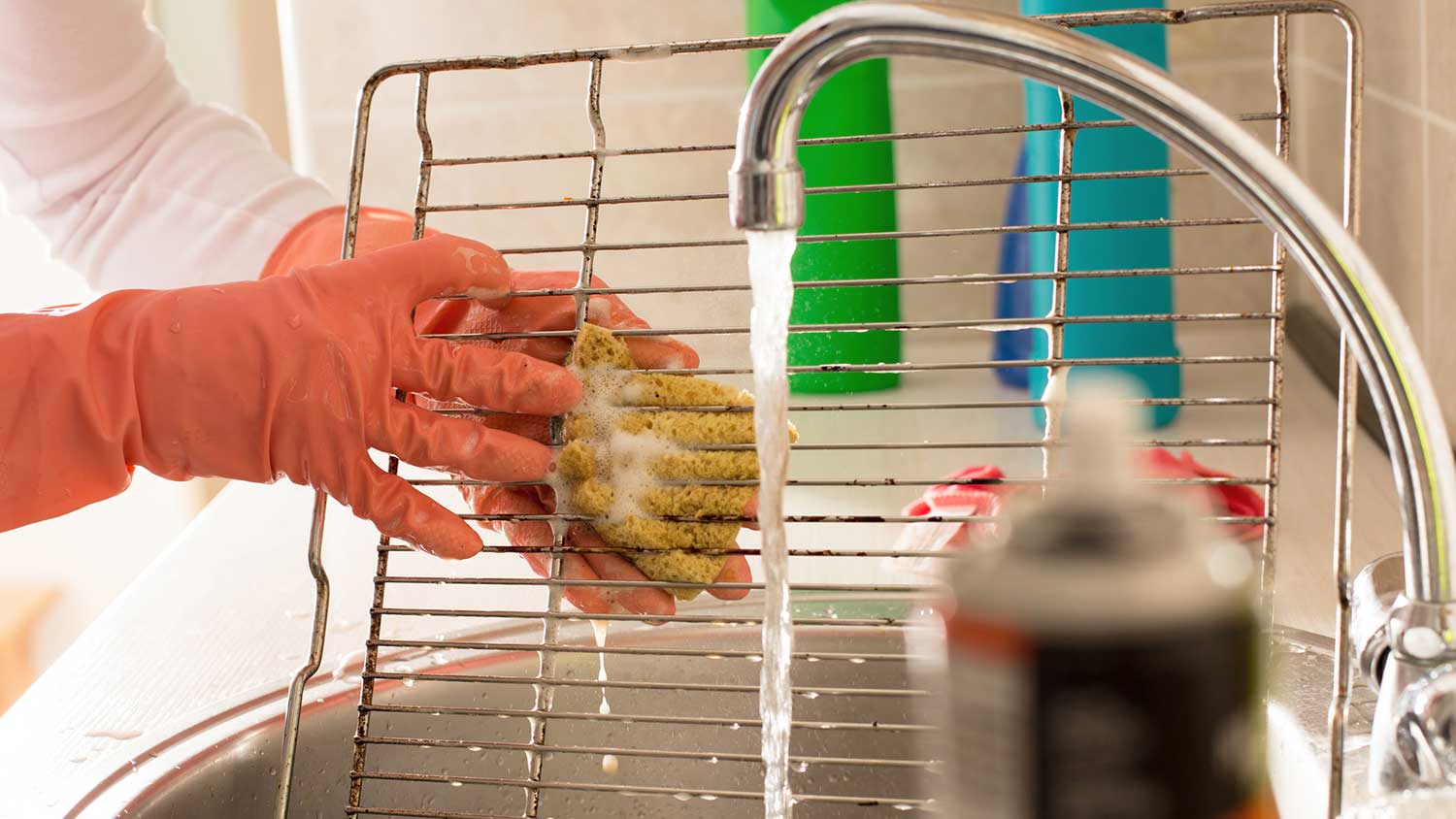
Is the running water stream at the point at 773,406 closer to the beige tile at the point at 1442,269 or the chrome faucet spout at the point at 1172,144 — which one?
the chrome faucet spout at the point at 1172,144

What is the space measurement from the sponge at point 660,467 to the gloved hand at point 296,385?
0.09 ft

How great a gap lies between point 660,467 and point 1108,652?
1.54 ft

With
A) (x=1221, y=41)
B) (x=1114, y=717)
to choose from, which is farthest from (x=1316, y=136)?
(x=1114, y=717)

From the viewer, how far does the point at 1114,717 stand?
279mm

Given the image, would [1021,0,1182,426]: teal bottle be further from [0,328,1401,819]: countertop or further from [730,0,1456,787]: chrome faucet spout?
[730,0,1456,787]: chrome faucet spout

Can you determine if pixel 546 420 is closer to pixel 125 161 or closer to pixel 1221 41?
pixel 125 161

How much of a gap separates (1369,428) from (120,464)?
98 centimetres

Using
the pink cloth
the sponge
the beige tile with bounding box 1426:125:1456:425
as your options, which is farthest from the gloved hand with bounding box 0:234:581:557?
the beige tile with bounding box 1426:125:1456:425

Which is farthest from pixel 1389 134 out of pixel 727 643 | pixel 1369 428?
pixel 727 643

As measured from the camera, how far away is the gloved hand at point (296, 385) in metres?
0.75

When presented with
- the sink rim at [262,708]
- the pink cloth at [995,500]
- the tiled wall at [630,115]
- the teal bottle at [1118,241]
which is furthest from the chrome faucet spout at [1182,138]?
the tiled wall at [630,115]

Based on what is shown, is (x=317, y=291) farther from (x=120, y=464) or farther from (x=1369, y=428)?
(x=1369, y=428)

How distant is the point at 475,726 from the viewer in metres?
0.92

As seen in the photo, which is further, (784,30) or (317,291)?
(784,30)
